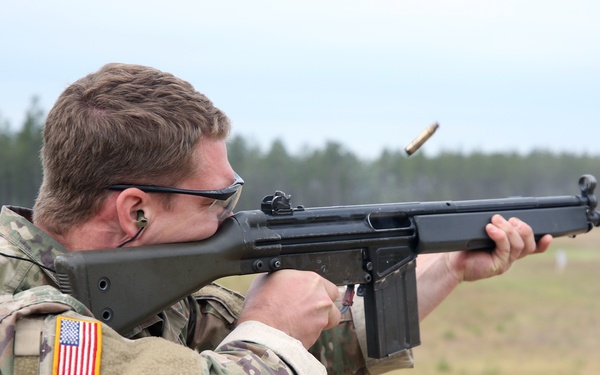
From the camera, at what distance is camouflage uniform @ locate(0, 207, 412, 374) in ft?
8.46

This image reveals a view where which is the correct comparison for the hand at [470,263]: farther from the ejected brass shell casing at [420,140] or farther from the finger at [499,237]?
→ the ejected brass shell casing at [420,140]

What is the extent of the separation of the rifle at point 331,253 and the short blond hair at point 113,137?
0.98 ft

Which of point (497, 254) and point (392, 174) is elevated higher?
point (497, 254)

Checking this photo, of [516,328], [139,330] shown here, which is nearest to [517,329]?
[516,328]

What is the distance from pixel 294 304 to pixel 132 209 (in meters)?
0.78

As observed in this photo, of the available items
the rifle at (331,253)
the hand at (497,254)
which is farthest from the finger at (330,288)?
the hand at (497,254)

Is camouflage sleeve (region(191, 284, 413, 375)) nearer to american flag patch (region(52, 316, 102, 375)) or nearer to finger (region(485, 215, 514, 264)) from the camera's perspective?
finger (region(485, 215, 514, 264))

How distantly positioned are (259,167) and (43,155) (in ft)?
195

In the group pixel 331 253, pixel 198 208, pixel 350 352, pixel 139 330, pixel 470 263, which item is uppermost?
pixel 198 208

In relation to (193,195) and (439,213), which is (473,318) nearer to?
(439,213)

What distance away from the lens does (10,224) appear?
3195 millimetres

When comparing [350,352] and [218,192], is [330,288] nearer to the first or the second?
[218,192]

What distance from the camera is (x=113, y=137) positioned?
3.12 meters

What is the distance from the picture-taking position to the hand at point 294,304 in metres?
3.27
